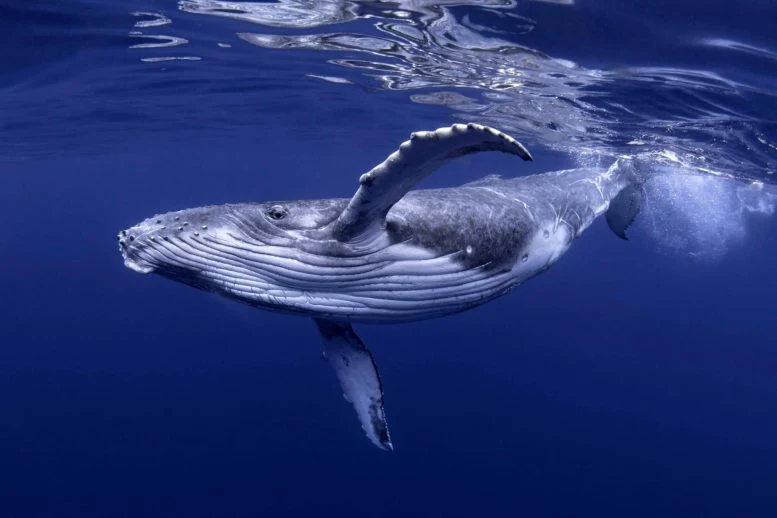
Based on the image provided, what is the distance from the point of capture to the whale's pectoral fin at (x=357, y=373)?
5.88 metres

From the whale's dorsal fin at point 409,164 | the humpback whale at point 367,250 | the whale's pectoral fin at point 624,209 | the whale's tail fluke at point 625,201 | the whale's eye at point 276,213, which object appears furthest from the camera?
the whale's pectoral fin at point 624,209

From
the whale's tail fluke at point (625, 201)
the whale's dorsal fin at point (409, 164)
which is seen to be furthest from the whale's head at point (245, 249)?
the whale's tail fluke at point (625, 201)

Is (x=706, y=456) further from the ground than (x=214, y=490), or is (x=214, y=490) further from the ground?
(x=214, y=490)

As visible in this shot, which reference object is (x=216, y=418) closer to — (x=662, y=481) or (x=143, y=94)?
(x=143, y=94)

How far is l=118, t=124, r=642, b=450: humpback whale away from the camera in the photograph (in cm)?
423

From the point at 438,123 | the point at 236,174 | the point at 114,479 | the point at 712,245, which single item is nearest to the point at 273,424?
the point at 114,479

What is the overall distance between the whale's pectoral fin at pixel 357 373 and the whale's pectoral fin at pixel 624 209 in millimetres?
6890

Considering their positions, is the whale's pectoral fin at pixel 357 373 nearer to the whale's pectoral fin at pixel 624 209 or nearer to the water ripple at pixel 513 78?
the whale's pectoral fin at pixel 624 209

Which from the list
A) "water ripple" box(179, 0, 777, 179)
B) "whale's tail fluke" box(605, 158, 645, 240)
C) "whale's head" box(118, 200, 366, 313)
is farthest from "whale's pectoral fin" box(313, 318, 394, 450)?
"water ripple" box(179, 0, 777, 179)

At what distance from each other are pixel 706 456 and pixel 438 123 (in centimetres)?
2788

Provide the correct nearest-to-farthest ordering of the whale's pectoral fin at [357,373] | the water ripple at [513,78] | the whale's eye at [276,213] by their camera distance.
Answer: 1. the whale's eye at [276,213]
2. the whale's pectoral fin at [357,373]
3. the water ripple at [513,78]

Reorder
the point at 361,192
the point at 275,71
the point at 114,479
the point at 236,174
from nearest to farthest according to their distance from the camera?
the point at 361,192, the point at 275,71, the point at 114,479, the point at 236,174

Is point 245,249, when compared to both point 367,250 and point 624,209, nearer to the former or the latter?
point 367,250

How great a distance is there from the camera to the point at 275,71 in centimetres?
1814
